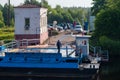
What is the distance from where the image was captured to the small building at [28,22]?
30.2 meters

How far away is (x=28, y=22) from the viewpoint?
30.7 m

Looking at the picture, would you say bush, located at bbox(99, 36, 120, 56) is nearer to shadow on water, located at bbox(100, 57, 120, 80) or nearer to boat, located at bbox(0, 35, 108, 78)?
shadow on water, located at bbox(100, 57, 120, 80)

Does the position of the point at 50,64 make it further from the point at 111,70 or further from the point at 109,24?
the point at 109,24

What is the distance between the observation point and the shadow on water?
27.0 meters

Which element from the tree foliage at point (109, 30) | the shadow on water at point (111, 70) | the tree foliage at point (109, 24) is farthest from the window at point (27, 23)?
the shadow on water at point (111, 70)

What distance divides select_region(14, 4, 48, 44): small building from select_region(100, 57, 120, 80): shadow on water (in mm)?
5977

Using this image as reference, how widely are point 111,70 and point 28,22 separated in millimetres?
8051

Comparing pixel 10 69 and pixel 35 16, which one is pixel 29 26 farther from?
pixel 10 69

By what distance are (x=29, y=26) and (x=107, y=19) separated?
23.2 feet

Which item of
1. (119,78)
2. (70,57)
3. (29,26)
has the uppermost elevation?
(29,26)

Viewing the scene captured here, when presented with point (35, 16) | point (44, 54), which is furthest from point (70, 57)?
point (35, 16)

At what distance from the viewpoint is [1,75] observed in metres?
22.7

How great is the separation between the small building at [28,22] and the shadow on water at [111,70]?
5977 millimetres

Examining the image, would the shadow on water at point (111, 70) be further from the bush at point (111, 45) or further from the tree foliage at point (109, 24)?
the tree foliage at point (109, 24)
